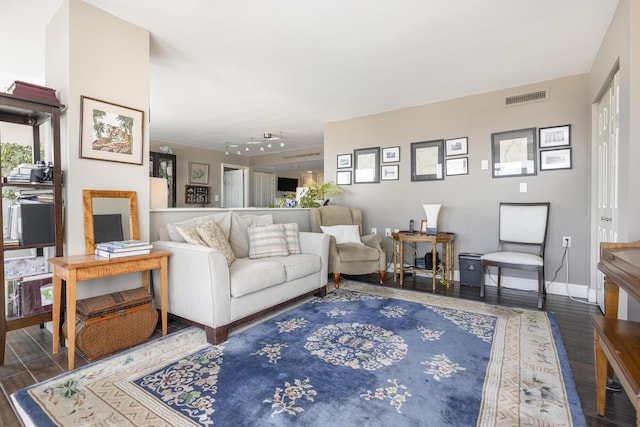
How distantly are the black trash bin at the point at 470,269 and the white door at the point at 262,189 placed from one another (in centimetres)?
579

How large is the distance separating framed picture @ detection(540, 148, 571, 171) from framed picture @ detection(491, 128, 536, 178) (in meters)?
0.09

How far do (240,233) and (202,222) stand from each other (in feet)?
1.36

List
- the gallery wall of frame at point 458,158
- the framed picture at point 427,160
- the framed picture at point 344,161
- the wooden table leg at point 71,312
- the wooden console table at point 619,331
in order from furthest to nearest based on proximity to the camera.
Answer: the framed picture at point 344,161 → the framed picture at point 427,160 → the gallery wall of frame at point 458,158 → the wooden table leg at point 71,312 → the wooden console table at point 619,331

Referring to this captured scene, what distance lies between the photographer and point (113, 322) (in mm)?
2041

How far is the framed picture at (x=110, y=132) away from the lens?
2246mm

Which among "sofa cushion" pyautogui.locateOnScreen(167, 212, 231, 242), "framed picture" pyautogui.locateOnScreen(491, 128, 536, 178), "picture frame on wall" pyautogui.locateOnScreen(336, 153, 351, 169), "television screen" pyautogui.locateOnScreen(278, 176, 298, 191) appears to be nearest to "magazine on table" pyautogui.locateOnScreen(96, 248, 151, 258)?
"sofa cushion" pyautogui.locateOnScreen(167, 212, 231, 242)

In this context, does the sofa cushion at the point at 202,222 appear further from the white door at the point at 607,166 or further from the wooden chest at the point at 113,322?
the white door at the point at 607,166

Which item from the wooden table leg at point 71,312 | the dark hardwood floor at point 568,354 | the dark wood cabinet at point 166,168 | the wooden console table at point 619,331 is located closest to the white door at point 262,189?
the dark wood cabinet at point 166,168

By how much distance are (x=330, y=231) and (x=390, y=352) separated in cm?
221

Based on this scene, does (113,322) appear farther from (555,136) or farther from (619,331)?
(555,136)

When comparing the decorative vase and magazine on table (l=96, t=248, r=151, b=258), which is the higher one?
the decorative vase

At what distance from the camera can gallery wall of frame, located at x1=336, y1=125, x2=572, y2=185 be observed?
3473mm

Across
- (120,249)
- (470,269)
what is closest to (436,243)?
(470,269)

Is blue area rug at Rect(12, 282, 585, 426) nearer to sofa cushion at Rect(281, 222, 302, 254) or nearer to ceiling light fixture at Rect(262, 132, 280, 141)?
sofa cushion at Rect(281, 222, 302, 254)
